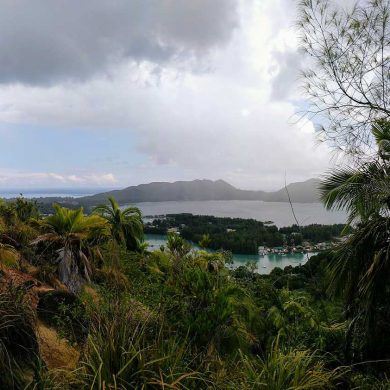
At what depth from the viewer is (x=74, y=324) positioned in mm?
3873

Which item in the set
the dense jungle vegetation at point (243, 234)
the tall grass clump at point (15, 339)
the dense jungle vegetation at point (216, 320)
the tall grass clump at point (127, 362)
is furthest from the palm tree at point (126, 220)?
the tall grass clump at point (127, 362)

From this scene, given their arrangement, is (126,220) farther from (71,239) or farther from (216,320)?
(216,320)

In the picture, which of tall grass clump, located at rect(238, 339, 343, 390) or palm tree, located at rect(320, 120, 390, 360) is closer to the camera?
tall grass clump, located at rect(238, 339, 343, 390)

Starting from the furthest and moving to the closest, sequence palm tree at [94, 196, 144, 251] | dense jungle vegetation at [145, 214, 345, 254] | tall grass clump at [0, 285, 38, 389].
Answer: palm tree at [94, 196, 144, 251] < dense jungle vegetation at [145, 214, 345, 254] < tall grass clump at [0, 285, 38, 389]

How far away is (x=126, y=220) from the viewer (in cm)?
1378

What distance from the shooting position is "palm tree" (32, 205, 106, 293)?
23.0 feet

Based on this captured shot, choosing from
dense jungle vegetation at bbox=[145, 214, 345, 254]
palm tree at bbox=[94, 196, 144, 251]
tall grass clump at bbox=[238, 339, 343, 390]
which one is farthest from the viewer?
palm tree at bbox=[94, 196, 144, 251]

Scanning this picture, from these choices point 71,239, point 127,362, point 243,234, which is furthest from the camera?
point 243,234

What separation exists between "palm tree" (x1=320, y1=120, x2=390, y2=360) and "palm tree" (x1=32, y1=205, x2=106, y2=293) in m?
4.63

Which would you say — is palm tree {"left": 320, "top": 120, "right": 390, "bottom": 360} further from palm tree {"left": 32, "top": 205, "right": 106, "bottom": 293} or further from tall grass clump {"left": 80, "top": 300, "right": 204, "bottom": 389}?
palm tree {"left": 32, "top": 205, "right": 106, "bottom": 293}

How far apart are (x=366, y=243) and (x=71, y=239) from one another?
18.6ft

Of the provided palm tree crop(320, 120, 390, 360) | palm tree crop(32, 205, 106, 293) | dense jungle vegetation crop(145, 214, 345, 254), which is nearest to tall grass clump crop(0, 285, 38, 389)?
dense jungle vegetation crop(145, 214, 345, 254)

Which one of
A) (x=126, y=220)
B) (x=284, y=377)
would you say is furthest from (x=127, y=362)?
(x=126, y=220)

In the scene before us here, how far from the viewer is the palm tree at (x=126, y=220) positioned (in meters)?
13.5
